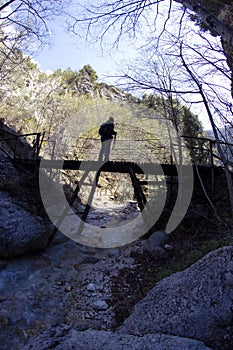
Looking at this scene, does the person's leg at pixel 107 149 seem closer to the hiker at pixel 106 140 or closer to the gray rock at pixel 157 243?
the hiker at pixel 106 140

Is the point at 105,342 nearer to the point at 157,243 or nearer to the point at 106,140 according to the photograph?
the point at 157,243

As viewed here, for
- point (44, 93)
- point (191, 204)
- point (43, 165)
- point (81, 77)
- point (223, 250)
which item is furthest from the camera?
point (81, 77)

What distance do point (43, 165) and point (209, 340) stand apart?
726 cm

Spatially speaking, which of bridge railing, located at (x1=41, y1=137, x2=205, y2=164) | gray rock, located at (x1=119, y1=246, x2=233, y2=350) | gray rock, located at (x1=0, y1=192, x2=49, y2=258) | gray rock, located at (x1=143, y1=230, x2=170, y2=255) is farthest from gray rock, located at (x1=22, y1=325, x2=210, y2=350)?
bridge railing, located at (x1=41, y1=137, x2=205, y2=164)

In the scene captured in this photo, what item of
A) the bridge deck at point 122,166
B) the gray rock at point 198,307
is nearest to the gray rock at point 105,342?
the gray rock at point 198,307

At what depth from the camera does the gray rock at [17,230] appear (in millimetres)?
6199

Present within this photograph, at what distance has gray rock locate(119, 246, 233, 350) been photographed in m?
2.43

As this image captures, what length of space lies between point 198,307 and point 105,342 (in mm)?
1000

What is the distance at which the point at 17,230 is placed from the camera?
253 inches

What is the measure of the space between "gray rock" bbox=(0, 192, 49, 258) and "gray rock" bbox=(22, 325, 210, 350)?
4066 mm

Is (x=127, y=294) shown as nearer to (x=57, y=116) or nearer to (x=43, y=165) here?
(x=43, y=165)

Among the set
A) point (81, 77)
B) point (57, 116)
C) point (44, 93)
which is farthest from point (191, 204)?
point (81, 77)

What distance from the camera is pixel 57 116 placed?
21734 mm

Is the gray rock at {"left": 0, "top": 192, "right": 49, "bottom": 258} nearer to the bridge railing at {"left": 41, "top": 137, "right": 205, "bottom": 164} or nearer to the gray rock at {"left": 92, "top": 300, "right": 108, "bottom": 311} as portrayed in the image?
the gray rock at {"left": 92, "top": 300, "right": 108, "bottom": 311}
